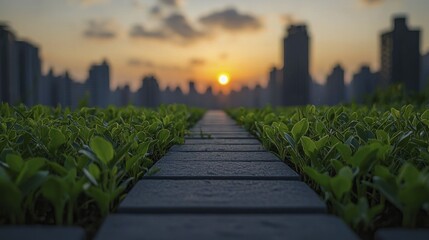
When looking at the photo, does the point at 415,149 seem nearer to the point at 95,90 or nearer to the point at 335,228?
the point at 335,228

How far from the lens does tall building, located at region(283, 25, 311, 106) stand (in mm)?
43812

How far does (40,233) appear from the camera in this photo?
1.36m

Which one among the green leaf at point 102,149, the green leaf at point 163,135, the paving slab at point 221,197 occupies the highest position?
the green leaf at point 102,149

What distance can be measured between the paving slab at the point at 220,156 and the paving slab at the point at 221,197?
831 mm

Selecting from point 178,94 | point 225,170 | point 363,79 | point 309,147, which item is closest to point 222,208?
point 309,147

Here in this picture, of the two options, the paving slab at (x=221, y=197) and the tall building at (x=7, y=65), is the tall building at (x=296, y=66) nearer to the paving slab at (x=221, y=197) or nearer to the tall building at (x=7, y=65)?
the tall building at (x=7, y=65)

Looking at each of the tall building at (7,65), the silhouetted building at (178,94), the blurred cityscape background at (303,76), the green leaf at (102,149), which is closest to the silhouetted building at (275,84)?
the blurred cityscape background at (303,76)

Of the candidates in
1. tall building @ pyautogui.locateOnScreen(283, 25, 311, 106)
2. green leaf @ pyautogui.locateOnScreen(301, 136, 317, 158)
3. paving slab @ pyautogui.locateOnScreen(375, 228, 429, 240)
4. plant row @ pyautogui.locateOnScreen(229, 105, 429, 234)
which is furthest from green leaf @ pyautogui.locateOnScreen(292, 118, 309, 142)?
tall building @ pyautogui.locateOnScreen(283, 25, 311, 106)

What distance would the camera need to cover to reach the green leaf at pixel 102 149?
1.77 meters

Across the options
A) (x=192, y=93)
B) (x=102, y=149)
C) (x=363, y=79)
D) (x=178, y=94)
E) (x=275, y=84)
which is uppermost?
(x=363, y=79)

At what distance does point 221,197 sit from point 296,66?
46676 mm

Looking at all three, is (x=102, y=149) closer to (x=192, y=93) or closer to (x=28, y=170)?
(x=28, y=170)

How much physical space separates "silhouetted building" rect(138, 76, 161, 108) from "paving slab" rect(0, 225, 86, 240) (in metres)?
35.5

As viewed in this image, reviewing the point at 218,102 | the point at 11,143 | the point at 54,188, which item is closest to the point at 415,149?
the point at 54,188
